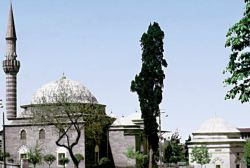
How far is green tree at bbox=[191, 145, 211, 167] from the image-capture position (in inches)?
2673

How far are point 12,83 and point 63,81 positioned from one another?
7.22 m

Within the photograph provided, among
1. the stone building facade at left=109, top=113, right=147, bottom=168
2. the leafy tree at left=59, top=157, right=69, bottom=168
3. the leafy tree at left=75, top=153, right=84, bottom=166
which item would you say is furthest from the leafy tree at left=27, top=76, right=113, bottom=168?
the stone building facade at left=109, top=113, right=147, bottom=168

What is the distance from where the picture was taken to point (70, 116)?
5159 centimetres

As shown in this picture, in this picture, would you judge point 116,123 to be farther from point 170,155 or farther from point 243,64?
point 243,64

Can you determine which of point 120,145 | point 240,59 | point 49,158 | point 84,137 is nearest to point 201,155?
point 120,145

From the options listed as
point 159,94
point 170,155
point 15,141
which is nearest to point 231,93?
point 159,94

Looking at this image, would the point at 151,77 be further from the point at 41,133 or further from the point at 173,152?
the point at 173,152

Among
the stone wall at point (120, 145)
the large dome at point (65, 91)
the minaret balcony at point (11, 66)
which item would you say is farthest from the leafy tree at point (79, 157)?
the minaret balcony at point (11, 66)

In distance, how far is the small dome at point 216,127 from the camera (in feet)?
238

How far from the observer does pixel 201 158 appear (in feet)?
223

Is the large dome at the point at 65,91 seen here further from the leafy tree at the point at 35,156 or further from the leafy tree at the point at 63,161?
the leafy tree at the point at 63,161

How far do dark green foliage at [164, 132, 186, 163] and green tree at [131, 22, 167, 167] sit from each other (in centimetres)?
3004

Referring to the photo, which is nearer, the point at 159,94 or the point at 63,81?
the point at 159,94

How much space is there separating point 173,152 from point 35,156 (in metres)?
32.6
